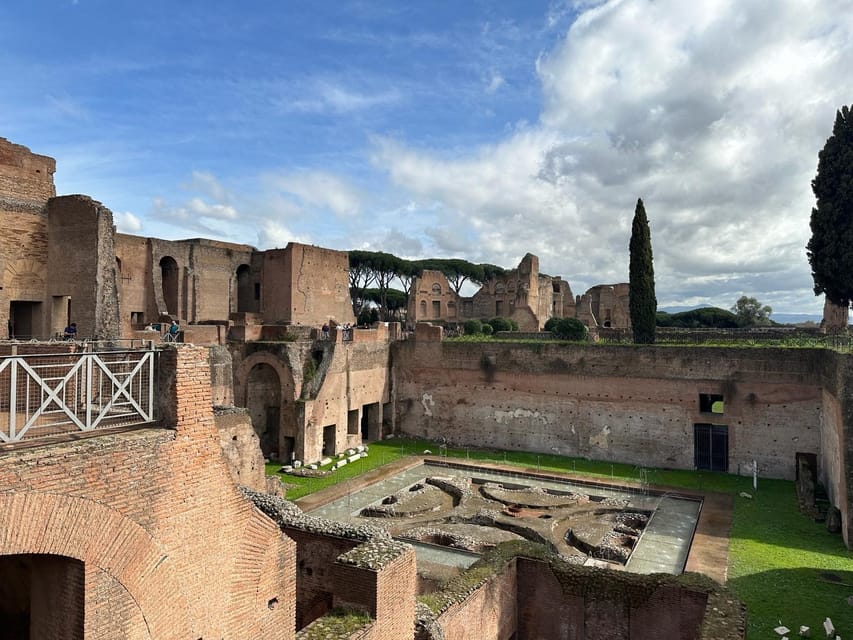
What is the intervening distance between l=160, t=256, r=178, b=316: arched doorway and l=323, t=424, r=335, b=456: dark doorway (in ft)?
36.4

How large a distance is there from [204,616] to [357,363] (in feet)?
61.6

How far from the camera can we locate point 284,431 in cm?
2147

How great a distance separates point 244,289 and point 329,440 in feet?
42.2

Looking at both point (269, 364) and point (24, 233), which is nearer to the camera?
point (24, 233)

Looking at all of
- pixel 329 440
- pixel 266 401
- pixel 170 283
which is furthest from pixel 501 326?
pixel 170 283

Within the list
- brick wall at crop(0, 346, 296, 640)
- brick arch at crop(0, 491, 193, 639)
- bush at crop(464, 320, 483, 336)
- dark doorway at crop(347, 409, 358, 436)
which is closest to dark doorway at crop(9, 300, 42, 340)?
dark doorway at crop(347, 409, 358, 436)

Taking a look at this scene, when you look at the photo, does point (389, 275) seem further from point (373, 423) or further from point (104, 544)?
point (104, 544)

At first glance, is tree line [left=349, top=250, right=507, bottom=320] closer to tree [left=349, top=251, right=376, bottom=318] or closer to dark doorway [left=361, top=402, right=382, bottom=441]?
tree [left=349, top=251, right=376, bottom=318]

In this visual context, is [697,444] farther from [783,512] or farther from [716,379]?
[783,512]

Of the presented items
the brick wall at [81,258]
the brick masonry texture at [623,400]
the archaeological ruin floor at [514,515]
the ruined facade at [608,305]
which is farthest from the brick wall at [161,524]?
the ruined facade at [608,305]

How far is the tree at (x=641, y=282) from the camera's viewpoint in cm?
2484

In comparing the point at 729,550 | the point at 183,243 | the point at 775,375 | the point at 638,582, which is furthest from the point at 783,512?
the point at 183,243

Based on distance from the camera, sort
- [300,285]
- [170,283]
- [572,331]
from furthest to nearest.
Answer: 1. [300,285]
2. [170,283]
3. [572,331]

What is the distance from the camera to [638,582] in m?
9.45
